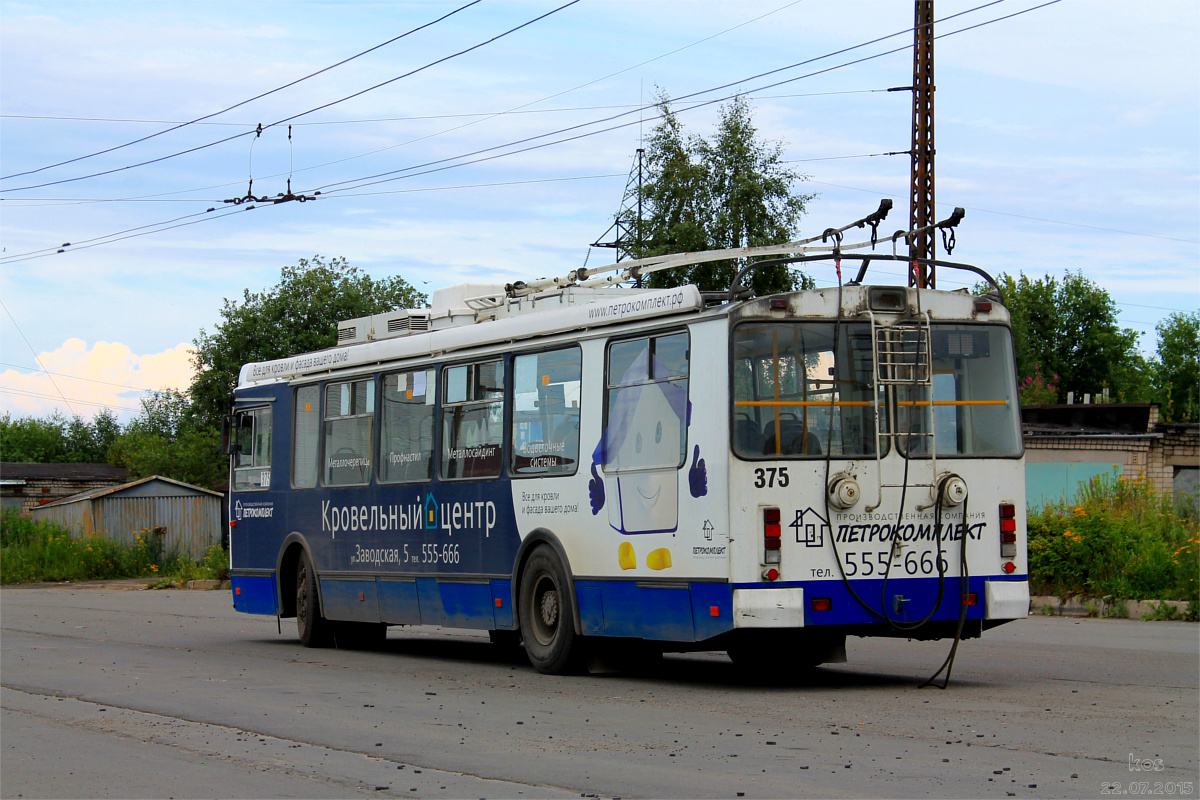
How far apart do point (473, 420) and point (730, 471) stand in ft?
13.5

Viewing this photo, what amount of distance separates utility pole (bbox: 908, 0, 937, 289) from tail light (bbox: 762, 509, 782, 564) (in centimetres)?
1220

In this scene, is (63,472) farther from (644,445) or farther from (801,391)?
(801,391)

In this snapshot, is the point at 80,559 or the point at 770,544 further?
the point at 80,559

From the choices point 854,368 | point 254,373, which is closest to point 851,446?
point 854,368

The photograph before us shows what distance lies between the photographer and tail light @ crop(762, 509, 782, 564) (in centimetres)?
1098

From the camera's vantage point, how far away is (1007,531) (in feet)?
38.6

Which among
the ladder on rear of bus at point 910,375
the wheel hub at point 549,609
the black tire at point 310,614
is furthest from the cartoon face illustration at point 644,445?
the black tire at point 310,614

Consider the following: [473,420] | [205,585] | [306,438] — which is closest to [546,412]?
[473,420]

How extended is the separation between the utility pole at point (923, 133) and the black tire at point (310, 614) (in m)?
10.5

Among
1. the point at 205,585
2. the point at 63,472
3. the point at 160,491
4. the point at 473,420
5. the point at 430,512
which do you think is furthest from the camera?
the point at 63,472

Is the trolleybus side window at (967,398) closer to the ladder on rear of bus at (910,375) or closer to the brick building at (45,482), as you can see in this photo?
the ladder on rear of bus at (910,375)

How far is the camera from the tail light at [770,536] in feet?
36.0

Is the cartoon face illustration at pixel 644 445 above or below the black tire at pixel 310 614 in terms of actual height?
above

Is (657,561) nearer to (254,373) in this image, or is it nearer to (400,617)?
(400,617)
